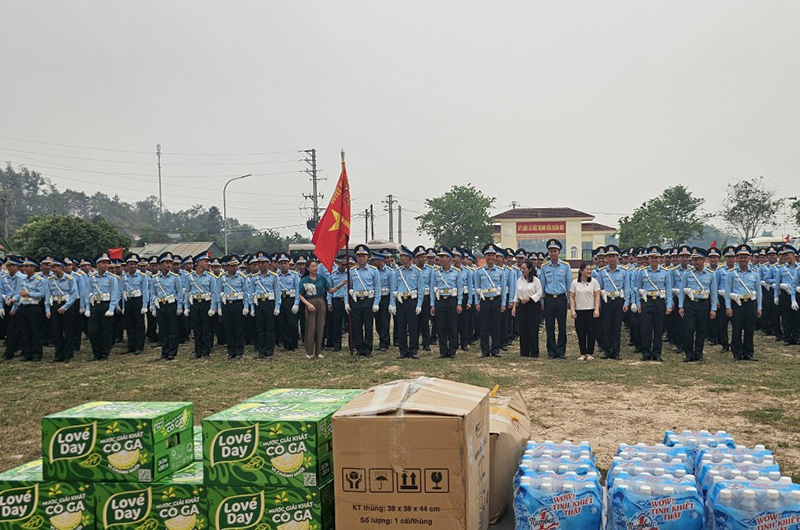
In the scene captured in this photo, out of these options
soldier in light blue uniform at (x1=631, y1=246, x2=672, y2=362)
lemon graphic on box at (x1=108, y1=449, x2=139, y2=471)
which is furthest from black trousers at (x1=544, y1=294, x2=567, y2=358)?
lemon graphic on box at (x1=108, y1=449, x2=139, y2=471)

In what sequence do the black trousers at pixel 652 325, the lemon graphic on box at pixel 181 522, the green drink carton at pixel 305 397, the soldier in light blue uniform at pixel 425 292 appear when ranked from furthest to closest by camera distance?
the soldier in light blue uniform at pixel 425 292 < the black trousers at pixel 652 325 < the green drink carton at pixel 305 397 < the lemon graphic on box at pixel 181 522

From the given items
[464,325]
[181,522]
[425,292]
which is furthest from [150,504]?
[464,325]

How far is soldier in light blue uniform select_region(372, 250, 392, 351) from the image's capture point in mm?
12234

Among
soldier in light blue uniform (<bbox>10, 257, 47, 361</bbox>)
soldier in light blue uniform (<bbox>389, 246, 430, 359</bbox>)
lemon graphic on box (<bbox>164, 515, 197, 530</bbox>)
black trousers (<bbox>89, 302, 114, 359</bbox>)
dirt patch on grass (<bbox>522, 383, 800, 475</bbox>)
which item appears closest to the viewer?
lemon graphic on box (<bbox>164, 515, 197, 530</bbox>)

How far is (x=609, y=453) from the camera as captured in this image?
5.32 meters

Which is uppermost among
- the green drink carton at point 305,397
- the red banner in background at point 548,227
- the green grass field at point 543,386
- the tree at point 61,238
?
the red banner in background at point 548,227

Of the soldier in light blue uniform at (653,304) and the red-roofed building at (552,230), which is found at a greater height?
the red-roofed building at (552,230)

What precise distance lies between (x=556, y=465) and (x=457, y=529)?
0.75 m

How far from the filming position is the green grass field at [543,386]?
20.1 feet

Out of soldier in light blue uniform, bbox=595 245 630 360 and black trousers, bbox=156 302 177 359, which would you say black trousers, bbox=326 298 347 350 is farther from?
soldier in light blue uniform, bbox=595 245 630 360

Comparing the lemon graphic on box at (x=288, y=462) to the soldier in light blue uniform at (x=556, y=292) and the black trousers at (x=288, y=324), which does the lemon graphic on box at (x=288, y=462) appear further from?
the black trousers at (x=288, y=324)

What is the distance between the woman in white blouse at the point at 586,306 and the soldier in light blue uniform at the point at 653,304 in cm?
80

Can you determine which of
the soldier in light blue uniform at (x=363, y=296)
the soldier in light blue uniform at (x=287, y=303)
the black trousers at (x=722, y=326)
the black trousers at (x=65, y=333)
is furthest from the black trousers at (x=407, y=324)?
the black trousers at (x=65, y=333)

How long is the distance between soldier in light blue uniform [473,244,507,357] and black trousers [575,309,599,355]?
57.3 inches
